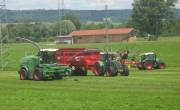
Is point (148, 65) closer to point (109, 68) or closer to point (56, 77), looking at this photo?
point (109, 68)

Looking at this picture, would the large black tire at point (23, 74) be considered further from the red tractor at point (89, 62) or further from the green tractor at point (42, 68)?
the red tractor at point (89, 62)

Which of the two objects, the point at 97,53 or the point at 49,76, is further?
the point at 97,53

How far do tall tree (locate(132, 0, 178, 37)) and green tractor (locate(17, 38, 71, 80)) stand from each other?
323ft

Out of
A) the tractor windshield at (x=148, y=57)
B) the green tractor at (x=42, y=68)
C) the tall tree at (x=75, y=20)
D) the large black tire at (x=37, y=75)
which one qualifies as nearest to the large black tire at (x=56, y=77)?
the green tractor at (x=42, y=68)

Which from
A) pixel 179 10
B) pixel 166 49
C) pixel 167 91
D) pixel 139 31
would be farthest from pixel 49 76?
pixel 179 10

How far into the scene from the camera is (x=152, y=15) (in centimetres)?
12962

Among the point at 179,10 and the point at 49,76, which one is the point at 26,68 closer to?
the point at 49,76

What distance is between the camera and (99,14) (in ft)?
458

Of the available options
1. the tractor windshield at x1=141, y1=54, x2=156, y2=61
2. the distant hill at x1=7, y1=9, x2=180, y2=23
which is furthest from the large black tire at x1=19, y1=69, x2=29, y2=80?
the distant hill at x1=7, y1=9, x2=180, y2=23

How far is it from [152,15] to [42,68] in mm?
103379

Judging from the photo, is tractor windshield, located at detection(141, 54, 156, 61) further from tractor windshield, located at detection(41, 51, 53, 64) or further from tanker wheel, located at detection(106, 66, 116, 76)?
tractor windshield, located at detection(41, 51, 53, 64)

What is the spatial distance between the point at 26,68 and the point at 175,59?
94.5 ft

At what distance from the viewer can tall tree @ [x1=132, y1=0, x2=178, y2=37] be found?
12794 cm

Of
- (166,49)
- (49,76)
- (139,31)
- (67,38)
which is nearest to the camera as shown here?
(49,76)
